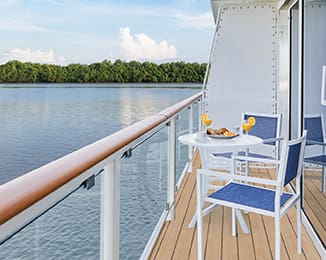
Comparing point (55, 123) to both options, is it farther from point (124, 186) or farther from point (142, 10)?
point (124, 186)

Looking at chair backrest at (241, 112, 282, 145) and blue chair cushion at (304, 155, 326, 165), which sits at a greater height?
chair backrest at (241, 112, 282, 145)

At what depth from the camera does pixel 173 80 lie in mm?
12102

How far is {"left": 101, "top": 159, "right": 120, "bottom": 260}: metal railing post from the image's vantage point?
1.35 m

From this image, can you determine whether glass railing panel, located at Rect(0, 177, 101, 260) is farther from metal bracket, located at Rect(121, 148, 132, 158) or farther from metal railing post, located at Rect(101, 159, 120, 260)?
metal bracket, located at Rect(121, 148, 132, 158)

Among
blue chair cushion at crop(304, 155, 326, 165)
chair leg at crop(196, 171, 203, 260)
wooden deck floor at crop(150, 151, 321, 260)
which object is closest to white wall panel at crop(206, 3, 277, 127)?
blue chair cushion at crop(304, 155, 326, 165)

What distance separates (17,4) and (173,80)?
17.2 metres

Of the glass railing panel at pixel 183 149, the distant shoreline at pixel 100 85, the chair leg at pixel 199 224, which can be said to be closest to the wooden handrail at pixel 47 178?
the chair leg at pixel 199 224

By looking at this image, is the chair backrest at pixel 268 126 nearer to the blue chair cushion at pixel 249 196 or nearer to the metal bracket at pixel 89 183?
the blue chair cushion at pixel 249 196

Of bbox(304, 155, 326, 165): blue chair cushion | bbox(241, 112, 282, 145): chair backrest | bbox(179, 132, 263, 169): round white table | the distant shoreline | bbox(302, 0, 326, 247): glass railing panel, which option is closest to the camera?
bbox(179, 132, 263, 169): round white table

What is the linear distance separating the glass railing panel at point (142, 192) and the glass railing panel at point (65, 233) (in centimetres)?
27

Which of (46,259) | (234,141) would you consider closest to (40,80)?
(234,141)

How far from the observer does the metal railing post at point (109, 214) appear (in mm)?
1353

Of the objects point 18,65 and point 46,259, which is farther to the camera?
point 18,65

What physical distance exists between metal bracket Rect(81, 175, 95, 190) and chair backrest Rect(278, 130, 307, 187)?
1113 millimetres
